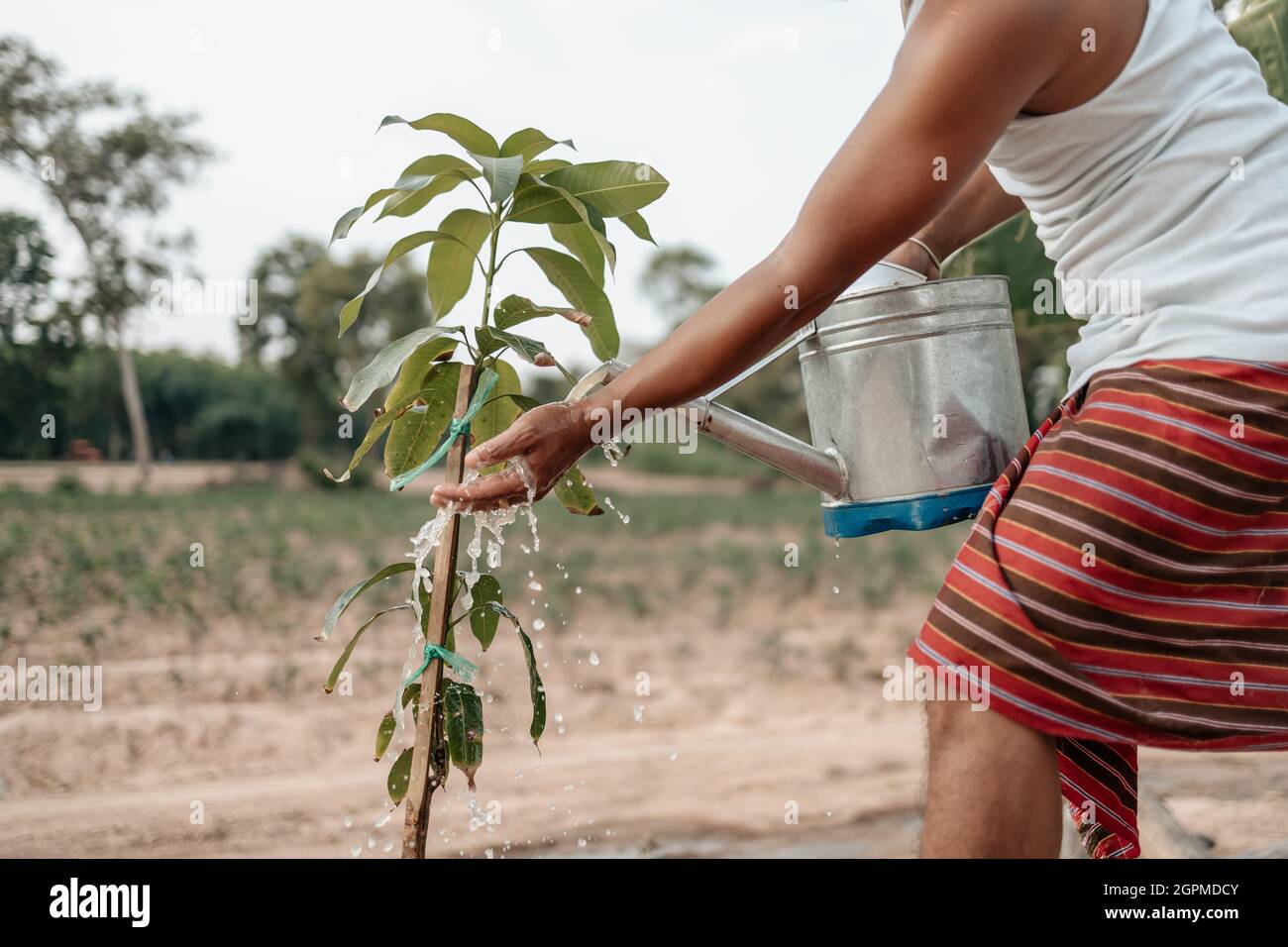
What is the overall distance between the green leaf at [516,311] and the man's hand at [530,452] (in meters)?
0.35

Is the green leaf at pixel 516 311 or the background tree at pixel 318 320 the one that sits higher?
the background tree at pixel 318 320

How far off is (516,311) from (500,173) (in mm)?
219

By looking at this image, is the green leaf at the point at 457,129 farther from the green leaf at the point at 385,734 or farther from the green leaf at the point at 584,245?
the green leaf at the point at 385,734

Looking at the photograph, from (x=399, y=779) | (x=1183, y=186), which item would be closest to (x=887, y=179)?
(x=1183, y=186)

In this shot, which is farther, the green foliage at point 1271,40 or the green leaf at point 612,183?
the green foliage at point 1271,40

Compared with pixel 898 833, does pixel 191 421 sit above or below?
above

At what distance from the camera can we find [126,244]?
28.5 ft

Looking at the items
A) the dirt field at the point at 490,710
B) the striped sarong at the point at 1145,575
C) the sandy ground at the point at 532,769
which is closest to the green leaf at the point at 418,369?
the striped sarong at the point at 1145,575

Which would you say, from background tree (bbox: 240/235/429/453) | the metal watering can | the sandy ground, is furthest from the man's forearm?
background tree (bbox: 240/235/429/453)

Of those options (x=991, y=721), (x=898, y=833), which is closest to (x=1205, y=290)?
(x=991, y=721)

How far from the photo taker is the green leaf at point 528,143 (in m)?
1.59

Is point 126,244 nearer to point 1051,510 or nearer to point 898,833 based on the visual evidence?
point 898,833

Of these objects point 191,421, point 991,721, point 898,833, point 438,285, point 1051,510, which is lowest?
point 898,833
